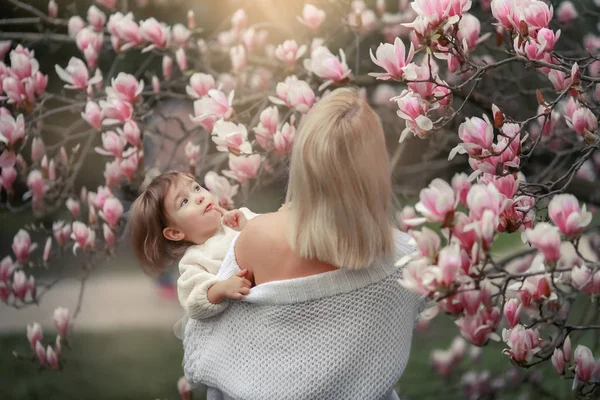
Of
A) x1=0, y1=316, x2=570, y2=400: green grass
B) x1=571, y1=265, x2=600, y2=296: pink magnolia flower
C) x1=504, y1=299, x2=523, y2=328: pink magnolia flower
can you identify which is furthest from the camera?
x1=0, y1=316, x2=570, y2=400: green grass

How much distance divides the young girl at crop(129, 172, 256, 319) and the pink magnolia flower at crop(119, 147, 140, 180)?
69cm

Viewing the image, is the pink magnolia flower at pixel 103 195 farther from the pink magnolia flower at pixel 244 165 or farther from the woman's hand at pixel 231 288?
the woman's hand at pixel 231 288

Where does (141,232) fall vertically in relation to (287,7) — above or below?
above

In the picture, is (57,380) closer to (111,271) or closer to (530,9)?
(111,271)

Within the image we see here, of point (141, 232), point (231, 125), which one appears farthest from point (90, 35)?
point (141, 232)

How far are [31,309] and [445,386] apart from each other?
155 centimetres

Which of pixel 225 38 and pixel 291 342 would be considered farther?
pixel 225 38

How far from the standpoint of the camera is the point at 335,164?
1510mm

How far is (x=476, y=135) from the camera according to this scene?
5.42 ft

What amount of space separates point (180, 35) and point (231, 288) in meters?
1.28

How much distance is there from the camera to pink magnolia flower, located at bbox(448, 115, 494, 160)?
165 cm

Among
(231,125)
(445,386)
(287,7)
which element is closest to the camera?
(231,125)

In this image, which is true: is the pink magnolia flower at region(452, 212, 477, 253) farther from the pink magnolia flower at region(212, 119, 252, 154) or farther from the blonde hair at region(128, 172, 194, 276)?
the pink magnolia flower at region(212, 119, 252, 154)

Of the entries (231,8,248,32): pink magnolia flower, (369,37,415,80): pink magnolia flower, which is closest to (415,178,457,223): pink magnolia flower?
(369,37,415,80): pink magnolia flower
